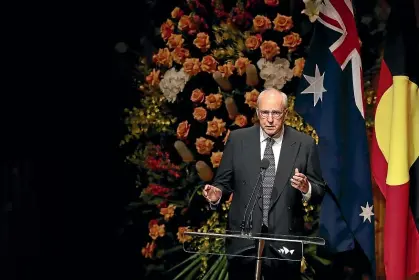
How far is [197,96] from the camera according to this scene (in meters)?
5.73

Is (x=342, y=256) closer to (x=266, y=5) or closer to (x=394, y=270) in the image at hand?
(x=394, y=270)

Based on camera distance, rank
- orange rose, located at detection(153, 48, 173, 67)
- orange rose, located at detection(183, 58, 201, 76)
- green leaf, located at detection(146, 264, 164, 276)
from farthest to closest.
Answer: green leaf, located at detection(146, 264, 164, 276), orange rose, located at detection(153, 48, 173, 67), orange rose, located at detection(183, 58, 201, 76)

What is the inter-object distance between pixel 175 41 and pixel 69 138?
0.97 m

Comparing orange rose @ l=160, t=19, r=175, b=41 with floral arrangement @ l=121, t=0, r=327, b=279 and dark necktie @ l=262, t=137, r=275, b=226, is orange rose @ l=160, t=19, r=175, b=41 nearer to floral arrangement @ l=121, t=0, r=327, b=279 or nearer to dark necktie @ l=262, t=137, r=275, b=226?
floral arrangement @ l=121, t=0, r=327, b=279

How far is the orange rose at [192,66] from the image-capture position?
5738 millimetres

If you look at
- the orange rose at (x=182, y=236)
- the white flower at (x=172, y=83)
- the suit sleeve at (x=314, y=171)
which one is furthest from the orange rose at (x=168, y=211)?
the suit sleeve at (x=314, y=171)

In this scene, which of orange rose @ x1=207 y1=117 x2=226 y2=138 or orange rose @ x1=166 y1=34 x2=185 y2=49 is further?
orange rose @ x1=166 y1=34 x2=185 y2=49

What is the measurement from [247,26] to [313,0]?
1.72ft

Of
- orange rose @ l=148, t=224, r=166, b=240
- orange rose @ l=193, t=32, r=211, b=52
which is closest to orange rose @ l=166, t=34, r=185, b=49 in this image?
orange rose @ l=193, t=32, r=211, b=52

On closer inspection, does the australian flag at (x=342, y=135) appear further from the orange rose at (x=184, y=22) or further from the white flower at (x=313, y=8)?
the orange rose at (x=184, y=22)

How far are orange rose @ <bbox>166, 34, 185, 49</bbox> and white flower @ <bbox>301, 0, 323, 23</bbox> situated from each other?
866mm

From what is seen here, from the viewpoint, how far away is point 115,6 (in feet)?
20.5

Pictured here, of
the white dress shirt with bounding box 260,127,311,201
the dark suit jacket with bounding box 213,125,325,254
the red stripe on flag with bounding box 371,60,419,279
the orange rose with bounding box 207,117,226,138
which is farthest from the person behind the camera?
the orange rose with bounding box 207,117,226,138

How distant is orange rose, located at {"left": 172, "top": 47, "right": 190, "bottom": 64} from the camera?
19.0ft
